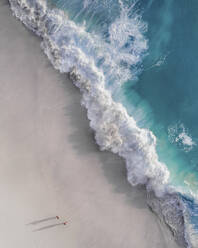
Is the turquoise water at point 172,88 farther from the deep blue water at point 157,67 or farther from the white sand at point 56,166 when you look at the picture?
the white sand at point 56,166

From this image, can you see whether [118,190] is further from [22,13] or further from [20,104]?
[22,13]

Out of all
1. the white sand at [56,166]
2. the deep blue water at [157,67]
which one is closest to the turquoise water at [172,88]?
the deep blue water at [157,67]

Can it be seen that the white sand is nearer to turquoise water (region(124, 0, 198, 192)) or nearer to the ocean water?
the ocean water

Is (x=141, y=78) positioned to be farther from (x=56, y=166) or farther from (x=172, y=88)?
(x=56, y=166)

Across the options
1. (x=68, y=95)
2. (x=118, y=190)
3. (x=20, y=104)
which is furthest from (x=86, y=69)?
(x=118, y=190)

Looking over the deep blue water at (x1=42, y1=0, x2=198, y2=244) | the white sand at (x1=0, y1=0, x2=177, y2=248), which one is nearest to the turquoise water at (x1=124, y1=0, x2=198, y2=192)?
the deep blue water at (x1=42, y1=0, x2=198, y2=244)
